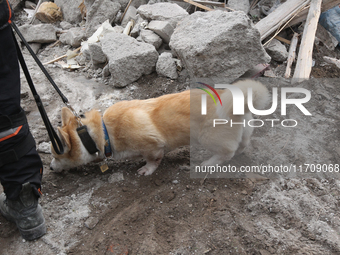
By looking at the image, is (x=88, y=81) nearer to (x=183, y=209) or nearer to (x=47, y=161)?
(x=47, y=161)

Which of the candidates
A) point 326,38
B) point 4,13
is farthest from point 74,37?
point 326,38

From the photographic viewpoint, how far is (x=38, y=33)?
7.12 m

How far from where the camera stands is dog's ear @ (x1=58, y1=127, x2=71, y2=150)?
3063 millimetres

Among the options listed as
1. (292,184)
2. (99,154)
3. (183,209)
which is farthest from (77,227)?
(292,184)

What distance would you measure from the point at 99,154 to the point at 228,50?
2742mm

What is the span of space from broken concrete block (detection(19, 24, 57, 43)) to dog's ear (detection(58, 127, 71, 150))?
16.6 feet

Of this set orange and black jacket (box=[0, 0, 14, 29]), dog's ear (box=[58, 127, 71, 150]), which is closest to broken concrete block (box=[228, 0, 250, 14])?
dog's ear (box=[58, 127, 71, 150])

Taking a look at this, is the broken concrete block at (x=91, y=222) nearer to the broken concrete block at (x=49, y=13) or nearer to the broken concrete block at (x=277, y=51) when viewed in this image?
the broken concrete block at (x=277, y=51)

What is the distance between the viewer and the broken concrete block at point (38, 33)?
279 inches

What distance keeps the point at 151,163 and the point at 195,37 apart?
238 centimetres

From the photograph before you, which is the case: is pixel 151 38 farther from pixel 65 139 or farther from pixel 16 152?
pixel 16 152

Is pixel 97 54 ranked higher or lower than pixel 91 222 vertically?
higher

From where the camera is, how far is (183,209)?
3.02 metres

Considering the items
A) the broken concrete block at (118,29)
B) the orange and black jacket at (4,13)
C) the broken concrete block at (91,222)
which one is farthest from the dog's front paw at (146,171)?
the broken concrete block at (118,29)
